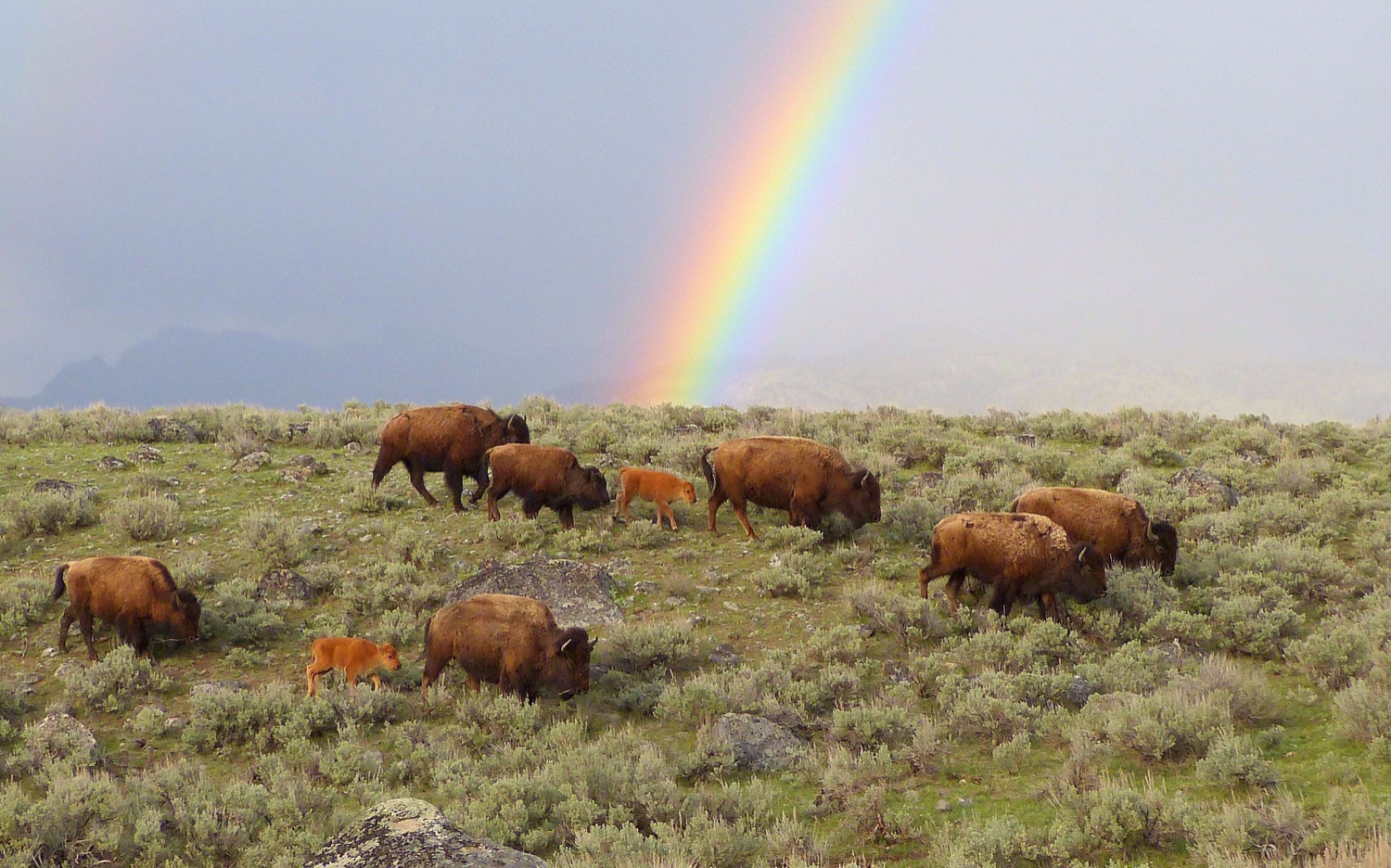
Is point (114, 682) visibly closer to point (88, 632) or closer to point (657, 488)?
point (88, 632)

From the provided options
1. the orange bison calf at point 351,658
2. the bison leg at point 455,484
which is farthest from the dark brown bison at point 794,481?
the orange bison calf at point 351,658

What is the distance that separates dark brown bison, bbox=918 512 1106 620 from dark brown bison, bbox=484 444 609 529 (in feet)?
19.4

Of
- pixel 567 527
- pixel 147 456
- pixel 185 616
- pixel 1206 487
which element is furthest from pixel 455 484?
pixel 1206 487

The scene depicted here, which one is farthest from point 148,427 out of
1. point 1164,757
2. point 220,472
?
point 1164,757

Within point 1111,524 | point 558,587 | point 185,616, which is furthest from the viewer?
point 1111,524

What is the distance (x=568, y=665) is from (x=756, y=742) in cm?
227

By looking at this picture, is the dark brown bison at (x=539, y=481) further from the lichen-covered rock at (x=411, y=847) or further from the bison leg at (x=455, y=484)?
the lichen-covered rock at (x=411, y=847)

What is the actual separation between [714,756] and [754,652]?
8.75 ft

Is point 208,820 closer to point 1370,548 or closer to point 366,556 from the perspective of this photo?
point 366,556

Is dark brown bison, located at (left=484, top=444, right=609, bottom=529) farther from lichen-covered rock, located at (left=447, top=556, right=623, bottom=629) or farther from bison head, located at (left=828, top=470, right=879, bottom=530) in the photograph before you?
bison head, located at (left=828, top=470, right=879, bottom=530)

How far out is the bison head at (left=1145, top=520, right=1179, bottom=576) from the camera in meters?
12.2

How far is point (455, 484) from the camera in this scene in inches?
593

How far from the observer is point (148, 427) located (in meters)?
20.2

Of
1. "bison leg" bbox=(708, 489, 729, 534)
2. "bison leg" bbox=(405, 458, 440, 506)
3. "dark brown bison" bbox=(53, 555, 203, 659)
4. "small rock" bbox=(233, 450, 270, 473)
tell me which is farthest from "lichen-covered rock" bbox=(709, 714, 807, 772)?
"small rock" bbox=(233, 450, 270, 473)
